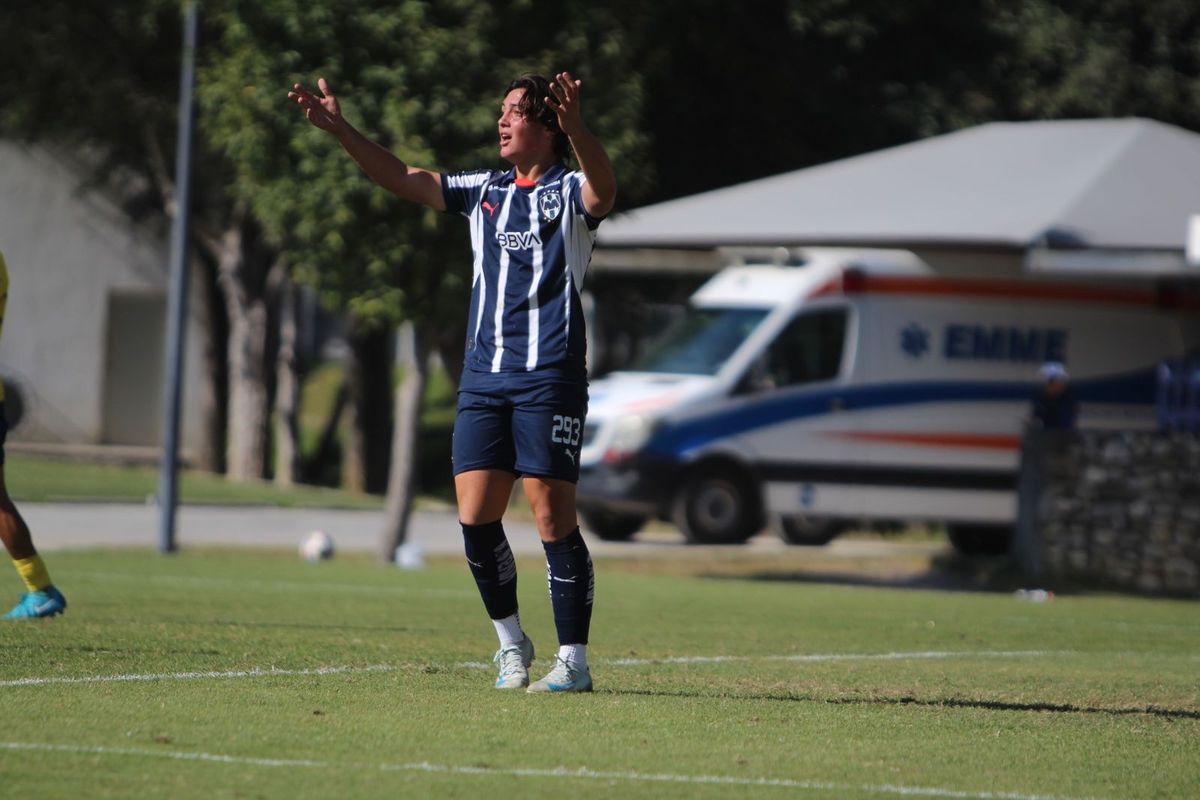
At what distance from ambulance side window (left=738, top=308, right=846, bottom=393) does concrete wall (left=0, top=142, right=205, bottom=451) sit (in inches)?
666

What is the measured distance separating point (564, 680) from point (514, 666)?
23cm

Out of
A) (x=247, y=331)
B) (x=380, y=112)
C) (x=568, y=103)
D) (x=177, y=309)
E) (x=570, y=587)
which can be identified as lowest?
(x=570, y=587)

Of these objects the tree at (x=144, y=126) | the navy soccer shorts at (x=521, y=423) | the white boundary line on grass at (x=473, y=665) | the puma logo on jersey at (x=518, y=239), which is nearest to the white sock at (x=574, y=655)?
the navy soccer shorts at (x=521, y=423)

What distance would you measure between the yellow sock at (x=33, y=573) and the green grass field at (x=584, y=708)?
0.23 m

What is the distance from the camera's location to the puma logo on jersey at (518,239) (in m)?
7.15

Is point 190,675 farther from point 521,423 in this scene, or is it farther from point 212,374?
point 212,374

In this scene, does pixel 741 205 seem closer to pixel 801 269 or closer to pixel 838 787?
pixel 801 269

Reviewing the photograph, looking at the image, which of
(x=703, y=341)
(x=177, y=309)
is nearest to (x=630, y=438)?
(x=703, y=341)

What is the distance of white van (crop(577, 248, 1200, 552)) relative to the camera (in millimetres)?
20594

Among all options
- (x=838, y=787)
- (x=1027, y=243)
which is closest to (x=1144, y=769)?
(x=838, y=787)

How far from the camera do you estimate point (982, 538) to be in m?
23.2

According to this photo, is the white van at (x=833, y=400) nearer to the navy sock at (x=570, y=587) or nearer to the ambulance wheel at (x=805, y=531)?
the ambulance wheel at (x=805, y=531)

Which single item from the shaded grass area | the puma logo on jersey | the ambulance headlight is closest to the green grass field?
the puma logo on jersey

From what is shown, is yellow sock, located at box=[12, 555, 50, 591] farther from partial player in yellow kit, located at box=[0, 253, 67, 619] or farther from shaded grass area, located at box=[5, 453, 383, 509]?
→ shaded grass area, located at box=[5, 453, 383, 509]
